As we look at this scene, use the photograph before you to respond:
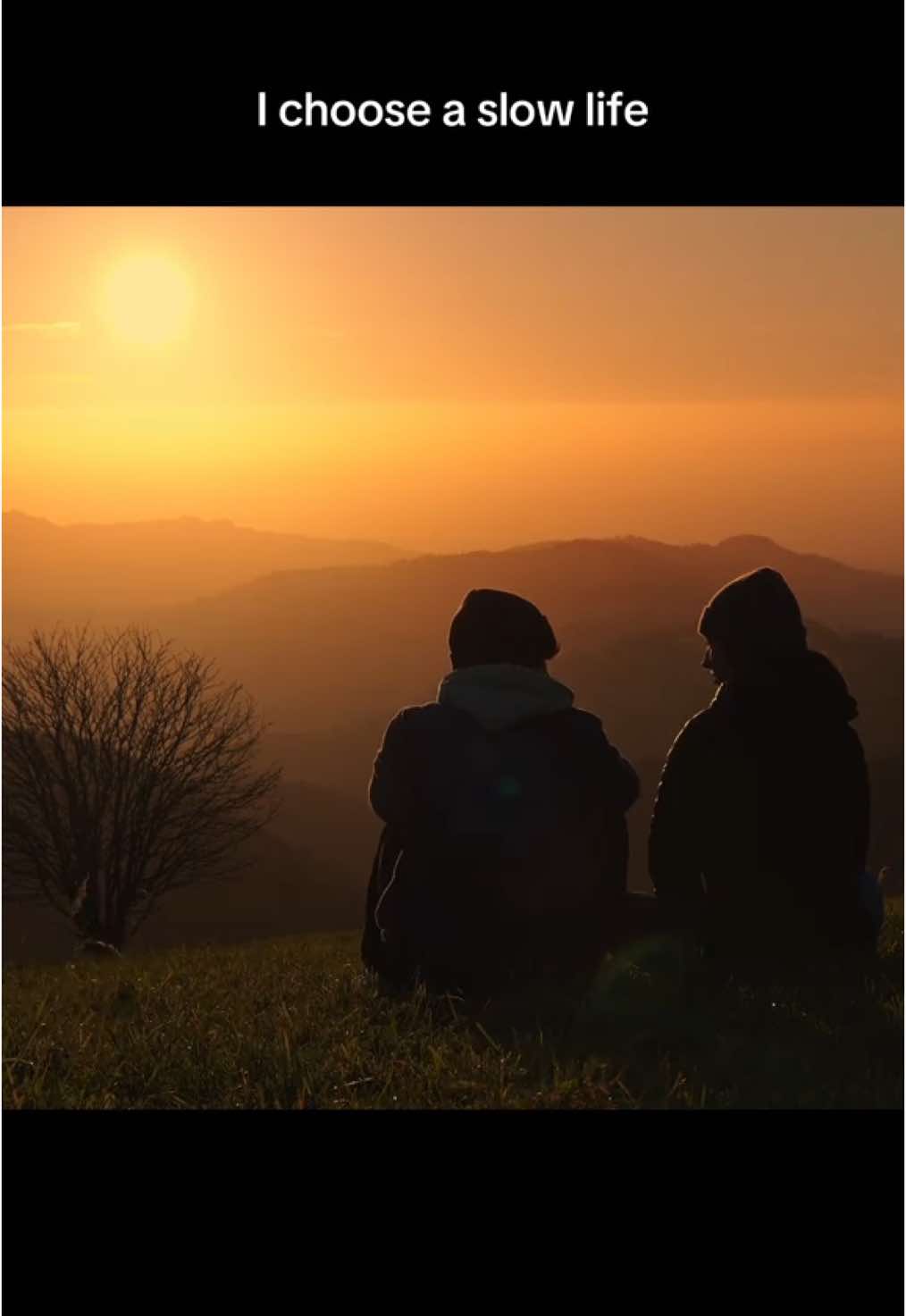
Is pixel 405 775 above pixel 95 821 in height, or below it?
above

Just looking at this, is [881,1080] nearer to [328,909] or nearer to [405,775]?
[405,775]

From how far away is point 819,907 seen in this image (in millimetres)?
7148

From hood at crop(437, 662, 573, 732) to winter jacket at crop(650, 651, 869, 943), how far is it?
0.67 metres

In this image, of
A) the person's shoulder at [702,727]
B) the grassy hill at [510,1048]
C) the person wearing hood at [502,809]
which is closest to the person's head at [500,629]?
the person wearing hood at [502,809]

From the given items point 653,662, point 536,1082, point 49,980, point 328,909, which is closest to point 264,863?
point 328,909

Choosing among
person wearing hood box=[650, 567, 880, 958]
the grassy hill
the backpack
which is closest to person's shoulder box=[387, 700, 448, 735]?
the backpack

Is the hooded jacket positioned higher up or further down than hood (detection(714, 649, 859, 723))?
further down

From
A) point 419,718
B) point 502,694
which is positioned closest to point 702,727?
point 502,694

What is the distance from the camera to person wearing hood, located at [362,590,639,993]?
23.2 feet

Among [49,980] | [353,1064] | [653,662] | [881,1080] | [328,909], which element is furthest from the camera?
[653,662]

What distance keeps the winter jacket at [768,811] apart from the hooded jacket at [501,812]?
1.01ft

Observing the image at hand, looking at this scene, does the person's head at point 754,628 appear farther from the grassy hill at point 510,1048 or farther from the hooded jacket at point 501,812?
the grassy hill at point 510,1048

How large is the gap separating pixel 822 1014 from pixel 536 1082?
1585mm

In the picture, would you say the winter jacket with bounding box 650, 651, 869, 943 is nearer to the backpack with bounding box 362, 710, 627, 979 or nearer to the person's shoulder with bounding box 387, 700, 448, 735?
the backpack with bounding box 362, 710, 627, 979
